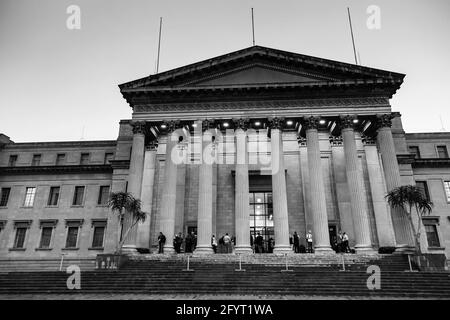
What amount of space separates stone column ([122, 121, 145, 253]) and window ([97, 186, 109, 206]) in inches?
440

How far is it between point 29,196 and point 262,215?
27590 mm

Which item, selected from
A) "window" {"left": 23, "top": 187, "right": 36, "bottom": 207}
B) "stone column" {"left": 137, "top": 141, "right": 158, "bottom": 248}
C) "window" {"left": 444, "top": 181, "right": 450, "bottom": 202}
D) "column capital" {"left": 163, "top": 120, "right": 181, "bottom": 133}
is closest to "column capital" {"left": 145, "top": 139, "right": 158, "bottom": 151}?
"stone column" {"left": 137, "top": 141, "right": 158, "bottom": 248}

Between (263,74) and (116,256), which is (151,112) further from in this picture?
(116,256)

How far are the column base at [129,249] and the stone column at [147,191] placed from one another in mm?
4207

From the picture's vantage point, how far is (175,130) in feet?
102

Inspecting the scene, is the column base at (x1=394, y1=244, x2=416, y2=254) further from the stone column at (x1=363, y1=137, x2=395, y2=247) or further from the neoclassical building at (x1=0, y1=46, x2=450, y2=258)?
the stone column at (x1=363, y1=137, x2=395, y2=247)

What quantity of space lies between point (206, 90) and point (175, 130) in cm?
453

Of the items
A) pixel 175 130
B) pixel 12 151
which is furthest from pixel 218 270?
pixel 12 151

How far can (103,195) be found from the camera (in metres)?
40.0

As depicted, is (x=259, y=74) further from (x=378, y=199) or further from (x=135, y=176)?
(x=378, y=199)

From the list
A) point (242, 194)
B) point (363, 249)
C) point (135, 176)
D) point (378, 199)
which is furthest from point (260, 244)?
point (135, 176)

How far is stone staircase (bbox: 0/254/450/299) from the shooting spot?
19.0m

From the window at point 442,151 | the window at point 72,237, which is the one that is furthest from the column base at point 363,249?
the window at point 72,237

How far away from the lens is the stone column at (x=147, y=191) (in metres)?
32.2
